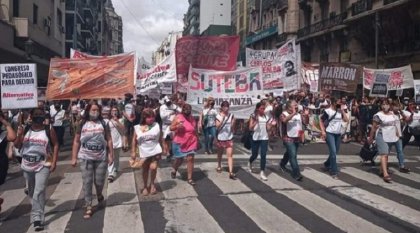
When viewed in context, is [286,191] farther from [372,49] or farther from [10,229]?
[372,49]

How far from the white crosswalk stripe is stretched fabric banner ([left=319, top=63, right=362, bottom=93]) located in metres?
10.4

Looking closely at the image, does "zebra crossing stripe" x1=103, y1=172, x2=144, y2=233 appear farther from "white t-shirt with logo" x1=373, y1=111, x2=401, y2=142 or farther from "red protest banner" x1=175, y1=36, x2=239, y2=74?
"red protest banner" x1=175, y1=36, x2=239, y2=74

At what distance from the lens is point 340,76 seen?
21.8 meters

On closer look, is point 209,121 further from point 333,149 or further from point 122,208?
point 122,208

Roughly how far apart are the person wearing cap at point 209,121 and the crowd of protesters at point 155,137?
0.03 metres

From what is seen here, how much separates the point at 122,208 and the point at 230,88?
656 centimetres

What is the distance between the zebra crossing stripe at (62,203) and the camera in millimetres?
7337

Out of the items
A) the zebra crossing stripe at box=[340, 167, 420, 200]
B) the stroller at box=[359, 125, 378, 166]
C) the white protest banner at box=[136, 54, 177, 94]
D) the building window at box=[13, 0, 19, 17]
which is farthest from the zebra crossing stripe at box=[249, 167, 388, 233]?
the building window at box=[13, 0, 19, 17]

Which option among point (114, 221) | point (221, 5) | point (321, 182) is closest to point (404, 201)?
point (321, 182)

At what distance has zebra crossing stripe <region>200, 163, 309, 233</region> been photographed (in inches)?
284

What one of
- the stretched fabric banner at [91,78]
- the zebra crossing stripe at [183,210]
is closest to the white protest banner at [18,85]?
the stretched fabric banner at [91,78]

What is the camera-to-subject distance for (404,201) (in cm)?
880

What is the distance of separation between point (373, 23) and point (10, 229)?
29.5 metres

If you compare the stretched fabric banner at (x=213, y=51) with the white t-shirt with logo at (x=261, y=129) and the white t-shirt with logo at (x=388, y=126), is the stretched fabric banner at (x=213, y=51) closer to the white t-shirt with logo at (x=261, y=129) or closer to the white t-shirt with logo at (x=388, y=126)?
the white t-shirt with logo at (x=261, y=129)
